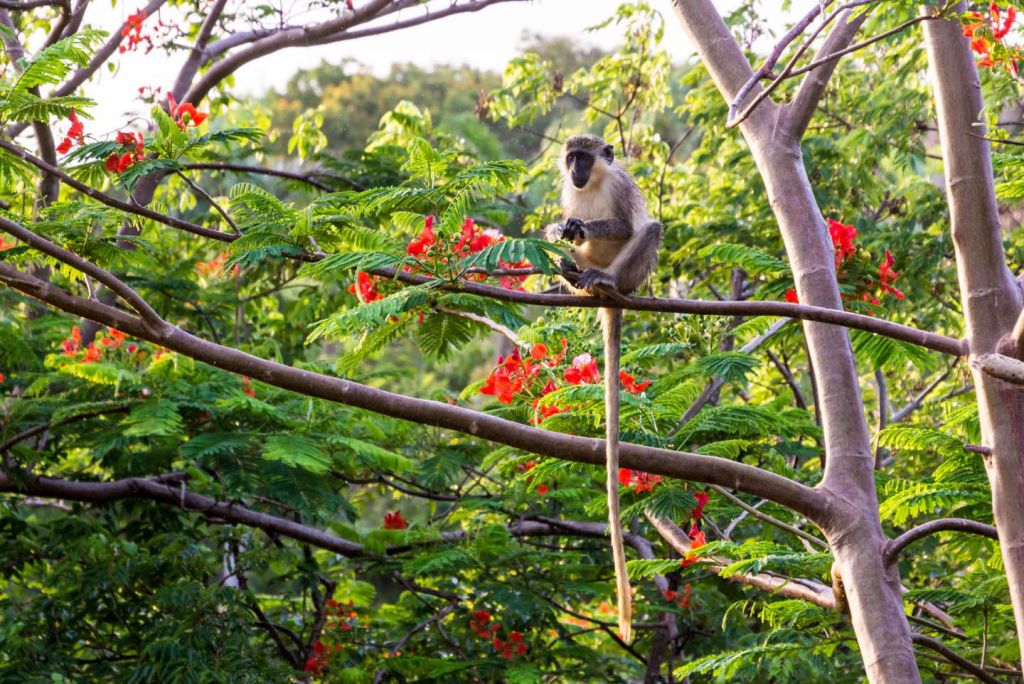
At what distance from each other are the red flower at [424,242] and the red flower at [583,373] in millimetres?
1031

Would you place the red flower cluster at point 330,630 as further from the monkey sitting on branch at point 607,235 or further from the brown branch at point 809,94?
the brown branch at point 809,94

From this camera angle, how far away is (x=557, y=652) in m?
7.19

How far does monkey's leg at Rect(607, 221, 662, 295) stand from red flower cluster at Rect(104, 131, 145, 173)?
2242 mm

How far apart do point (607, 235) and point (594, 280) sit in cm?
87

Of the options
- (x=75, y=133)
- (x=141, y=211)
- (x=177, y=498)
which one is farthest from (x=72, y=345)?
(x=141, y=211)

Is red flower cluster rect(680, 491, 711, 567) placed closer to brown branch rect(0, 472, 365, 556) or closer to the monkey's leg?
the monkey's leg

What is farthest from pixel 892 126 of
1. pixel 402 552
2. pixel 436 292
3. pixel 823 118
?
pixel 436 292

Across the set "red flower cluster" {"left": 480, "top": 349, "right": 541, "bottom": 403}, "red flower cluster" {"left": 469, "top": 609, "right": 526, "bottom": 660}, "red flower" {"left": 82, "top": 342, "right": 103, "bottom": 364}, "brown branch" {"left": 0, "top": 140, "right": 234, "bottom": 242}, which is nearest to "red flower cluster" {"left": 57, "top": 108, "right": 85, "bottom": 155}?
"brown branch" {"left": 0, "top": 140, "right": 234, "bottom": 242}

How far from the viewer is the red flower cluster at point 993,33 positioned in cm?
387

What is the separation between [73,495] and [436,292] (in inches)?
192

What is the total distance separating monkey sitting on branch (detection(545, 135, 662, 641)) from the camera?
450 cm

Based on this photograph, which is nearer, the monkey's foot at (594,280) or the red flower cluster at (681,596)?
the monkey's foot at (594,280)

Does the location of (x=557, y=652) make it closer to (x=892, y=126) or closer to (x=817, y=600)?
(x=817, y=600)

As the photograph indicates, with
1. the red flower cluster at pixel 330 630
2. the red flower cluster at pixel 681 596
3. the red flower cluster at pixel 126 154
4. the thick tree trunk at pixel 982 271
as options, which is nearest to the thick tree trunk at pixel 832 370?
the thick tree trunk at pixel 982 271
